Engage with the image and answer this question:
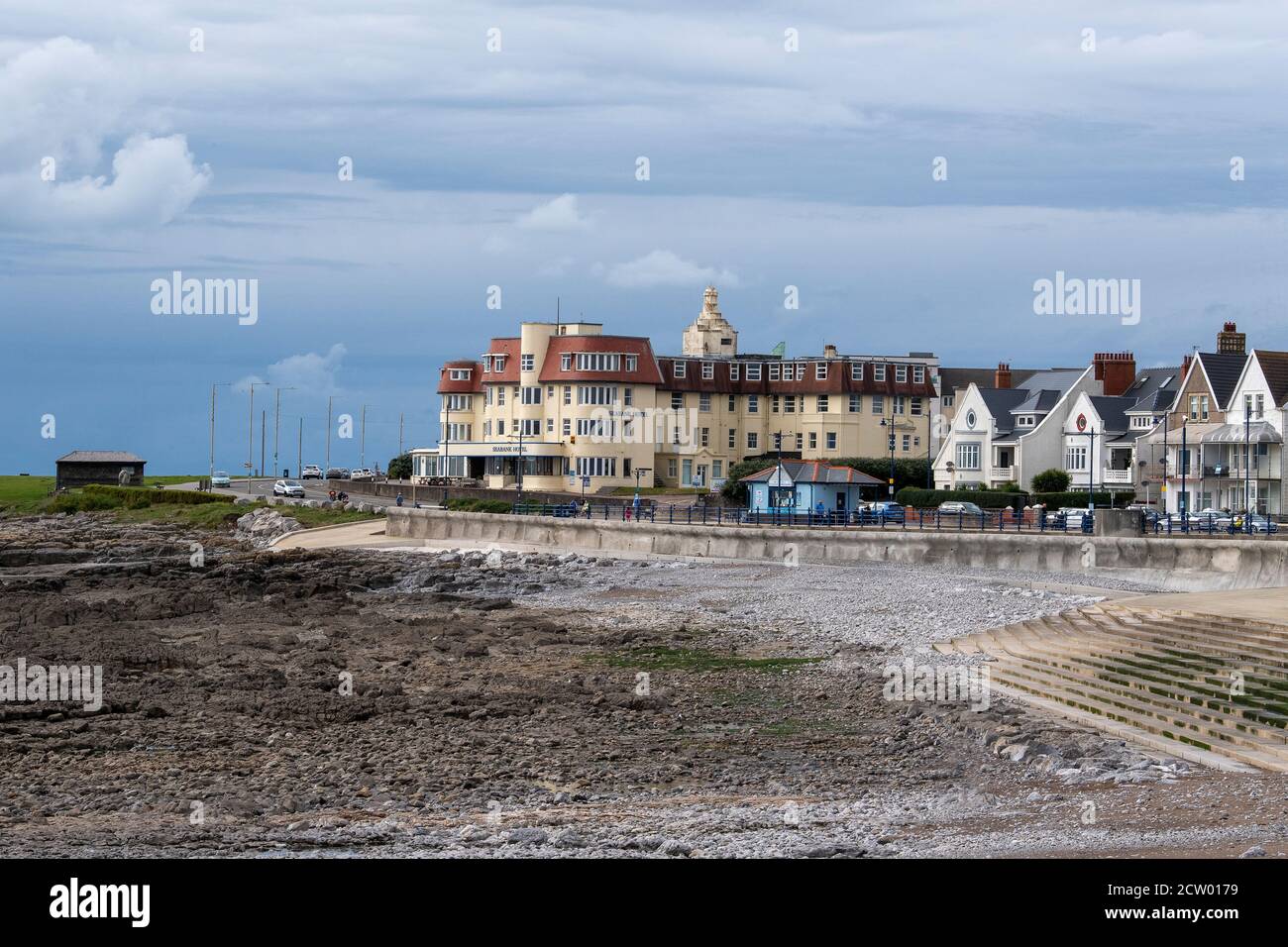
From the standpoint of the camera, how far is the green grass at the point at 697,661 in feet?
99.6

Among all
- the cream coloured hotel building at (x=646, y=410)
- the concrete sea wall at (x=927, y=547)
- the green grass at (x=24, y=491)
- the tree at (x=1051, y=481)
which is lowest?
the concrete sea wall at (x=927, y=547)

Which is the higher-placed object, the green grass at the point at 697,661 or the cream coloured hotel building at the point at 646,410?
the cream coloured hotel building at the point at 646,410

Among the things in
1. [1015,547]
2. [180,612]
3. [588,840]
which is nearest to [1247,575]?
[1015,547]

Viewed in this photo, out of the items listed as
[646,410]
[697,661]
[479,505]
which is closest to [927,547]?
[697,661]

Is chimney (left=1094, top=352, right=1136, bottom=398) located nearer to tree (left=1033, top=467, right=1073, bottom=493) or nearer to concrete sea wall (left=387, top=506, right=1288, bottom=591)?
tree (left=1033, top=467, right=1073, bottom=493)

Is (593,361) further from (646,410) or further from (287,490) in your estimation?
(287,490)

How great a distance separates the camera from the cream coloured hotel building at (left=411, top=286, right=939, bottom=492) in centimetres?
9156

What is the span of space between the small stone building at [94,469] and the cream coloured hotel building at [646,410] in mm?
29791

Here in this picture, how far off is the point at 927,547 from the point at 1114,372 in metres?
39.3

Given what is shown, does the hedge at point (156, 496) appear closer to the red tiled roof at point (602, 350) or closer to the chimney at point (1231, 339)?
the red tiled roof at point (602, 350)

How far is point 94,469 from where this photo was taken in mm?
115688

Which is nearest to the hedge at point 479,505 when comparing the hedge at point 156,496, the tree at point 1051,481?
the hedge at point 156,496
